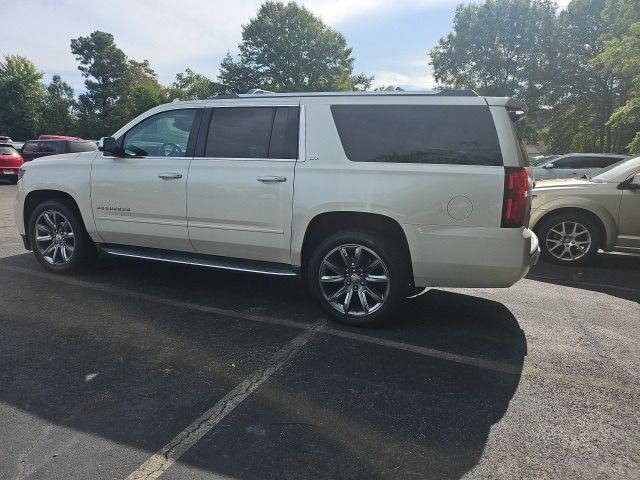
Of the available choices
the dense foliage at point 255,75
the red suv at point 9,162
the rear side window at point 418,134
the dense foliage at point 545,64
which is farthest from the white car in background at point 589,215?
the dense foliage at point 255,75

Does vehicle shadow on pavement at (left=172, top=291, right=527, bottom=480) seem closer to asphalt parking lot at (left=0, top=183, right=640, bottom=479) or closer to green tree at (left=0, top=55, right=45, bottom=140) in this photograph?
asphalt parking lot at (left=0, top=183, right=640, bottom=479)

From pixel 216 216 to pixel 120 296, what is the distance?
1.32 metres

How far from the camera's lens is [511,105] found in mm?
3875

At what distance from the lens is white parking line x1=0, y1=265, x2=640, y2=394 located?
10.9 feet

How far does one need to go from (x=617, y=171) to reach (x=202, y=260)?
562 cm

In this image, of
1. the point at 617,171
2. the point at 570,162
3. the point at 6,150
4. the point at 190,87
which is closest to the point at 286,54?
the point at 190,87

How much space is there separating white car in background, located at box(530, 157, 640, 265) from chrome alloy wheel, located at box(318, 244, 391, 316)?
3818 mm

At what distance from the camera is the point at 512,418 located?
9.32 feet

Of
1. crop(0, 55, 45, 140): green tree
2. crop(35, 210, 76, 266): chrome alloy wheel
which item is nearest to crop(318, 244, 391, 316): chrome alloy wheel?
crop(35, 210, 76, 266): chrome alloy wheel

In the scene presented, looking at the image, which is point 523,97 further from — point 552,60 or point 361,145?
point 361,145

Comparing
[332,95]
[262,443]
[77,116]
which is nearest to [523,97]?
[332,95]

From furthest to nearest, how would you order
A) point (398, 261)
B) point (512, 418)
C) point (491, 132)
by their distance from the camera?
point (398, 261)
point (491, 132)
point (512, 418)

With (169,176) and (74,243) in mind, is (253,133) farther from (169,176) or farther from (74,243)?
(74,243)

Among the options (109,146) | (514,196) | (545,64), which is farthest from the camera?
(545,64)
